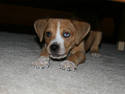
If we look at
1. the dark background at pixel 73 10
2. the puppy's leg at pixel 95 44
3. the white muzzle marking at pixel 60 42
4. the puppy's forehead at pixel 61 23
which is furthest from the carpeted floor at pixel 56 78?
the dark background at pixel 73 10

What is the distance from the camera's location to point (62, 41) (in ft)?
9.43

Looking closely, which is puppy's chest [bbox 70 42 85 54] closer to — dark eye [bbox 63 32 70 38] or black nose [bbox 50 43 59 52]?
dark eye [bbox 63 32 70 38]

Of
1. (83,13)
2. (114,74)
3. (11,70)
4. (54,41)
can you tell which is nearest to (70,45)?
(54,41)

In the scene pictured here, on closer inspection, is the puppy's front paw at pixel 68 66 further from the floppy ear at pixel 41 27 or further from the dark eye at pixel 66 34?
the floppy ear at pixel 41 27

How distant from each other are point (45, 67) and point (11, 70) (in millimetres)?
449

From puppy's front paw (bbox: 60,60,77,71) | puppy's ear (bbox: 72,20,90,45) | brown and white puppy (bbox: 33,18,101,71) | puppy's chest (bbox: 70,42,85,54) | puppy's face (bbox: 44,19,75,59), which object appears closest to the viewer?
puppy's front paw (bbox: 60,60,77,71)

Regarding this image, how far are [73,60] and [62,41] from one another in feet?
1.01

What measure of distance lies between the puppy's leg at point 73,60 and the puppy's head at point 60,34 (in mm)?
123

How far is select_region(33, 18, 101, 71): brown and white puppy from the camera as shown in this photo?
267cm

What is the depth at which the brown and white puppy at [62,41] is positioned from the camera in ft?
8.77

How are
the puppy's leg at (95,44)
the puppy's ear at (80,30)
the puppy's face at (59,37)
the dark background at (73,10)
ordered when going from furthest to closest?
1. the dark background at (73,10)
2. the puppy's leg at (95,44)
3. the puppy's ear at (80,30)
4. the puppy's face at (59,37)

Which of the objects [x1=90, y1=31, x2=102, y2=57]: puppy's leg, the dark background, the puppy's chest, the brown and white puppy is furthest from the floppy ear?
[x1=90, y1=31, x2=102, y2=57]: puppy's leg

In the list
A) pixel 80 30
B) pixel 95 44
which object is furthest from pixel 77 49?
pixel 95 44

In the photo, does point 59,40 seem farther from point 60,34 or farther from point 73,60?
point 73,60
